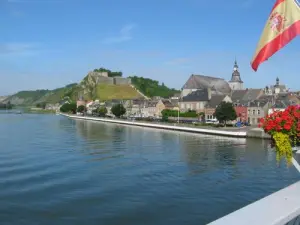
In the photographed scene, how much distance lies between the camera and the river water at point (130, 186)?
15867 millimetres

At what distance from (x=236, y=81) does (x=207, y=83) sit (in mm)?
11641

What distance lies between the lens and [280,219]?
4.94 meters

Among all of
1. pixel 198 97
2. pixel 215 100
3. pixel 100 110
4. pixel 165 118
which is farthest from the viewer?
pixel 100 110

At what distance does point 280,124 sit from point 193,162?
24.0 meters

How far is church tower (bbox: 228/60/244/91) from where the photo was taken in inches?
5010

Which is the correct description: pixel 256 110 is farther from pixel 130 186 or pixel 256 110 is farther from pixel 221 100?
pixel 130 186

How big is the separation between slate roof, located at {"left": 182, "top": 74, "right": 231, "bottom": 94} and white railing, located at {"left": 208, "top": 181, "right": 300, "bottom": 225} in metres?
116

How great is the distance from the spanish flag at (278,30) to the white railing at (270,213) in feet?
11.2

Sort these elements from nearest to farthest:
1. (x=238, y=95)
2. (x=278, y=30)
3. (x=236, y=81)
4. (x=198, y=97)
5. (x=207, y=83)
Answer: (x=278, y=30) < (x=238, y=95) < (x=198, y=97) < (x=207, y=83) < (x=236, y=81)

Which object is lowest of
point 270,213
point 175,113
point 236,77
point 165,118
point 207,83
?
point 165,118

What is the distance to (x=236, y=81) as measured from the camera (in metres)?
128

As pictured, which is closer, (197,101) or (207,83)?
(197,101)

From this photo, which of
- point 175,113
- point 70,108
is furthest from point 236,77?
point 70,108

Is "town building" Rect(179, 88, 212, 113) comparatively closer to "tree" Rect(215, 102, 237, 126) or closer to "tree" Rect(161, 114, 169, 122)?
"tree" Rect(161, 114, 169, 122)
